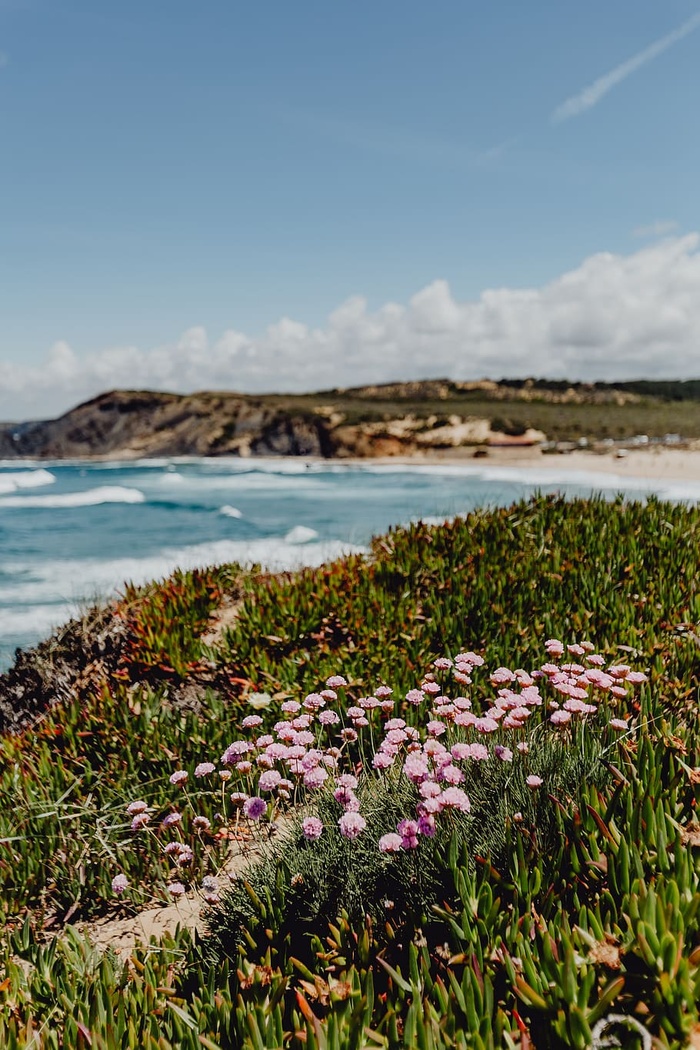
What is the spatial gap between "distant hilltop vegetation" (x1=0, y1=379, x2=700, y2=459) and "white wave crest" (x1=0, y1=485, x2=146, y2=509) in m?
38.8

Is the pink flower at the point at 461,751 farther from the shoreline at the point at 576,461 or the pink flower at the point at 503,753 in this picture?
the shoreline at the point at 576,461

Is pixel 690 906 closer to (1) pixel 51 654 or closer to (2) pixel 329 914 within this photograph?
(2) pixel 329 914

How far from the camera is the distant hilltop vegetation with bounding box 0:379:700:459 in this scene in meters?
85.0

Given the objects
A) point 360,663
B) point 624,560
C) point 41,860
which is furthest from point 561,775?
point 624,560

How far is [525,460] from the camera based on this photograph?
68.0m

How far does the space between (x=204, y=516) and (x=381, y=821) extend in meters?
34.2

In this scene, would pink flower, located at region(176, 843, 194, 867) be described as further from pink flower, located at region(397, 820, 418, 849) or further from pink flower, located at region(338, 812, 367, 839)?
pink flower, located at region(397, 820, 418, 849)

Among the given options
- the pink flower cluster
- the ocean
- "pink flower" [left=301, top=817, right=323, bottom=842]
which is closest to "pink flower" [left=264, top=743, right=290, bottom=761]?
the pink flower cluster

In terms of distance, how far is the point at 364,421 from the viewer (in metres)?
90.4

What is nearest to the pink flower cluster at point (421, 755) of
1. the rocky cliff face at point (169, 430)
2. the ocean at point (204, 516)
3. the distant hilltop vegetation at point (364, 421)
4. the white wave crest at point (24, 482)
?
the ocean at point (204, 516)

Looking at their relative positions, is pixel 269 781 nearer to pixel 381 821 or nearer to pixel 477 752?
pixel 381 821

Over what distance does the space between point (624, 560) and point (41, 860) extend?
5574 mm

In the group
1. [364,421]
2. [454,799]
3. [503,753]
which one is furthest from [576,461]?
[454,799]

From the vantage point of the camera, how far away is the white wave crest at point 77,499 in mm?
45812
